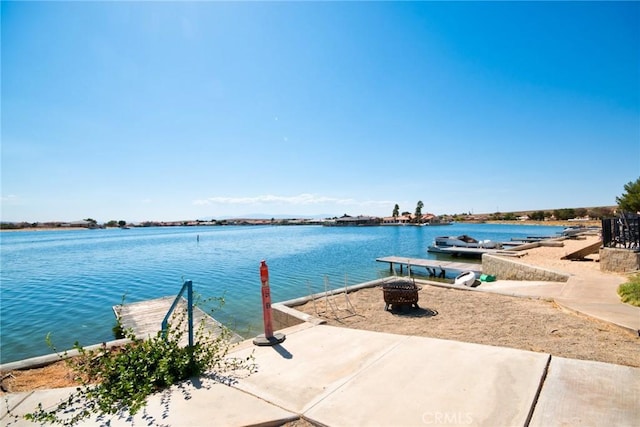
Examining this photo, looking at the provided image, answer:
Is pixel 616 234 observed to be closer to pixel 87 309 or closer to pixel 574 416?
pixel 574 416

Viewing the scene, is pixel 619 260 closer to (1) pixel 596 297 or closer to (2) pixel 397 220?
(1) pixel 596 297

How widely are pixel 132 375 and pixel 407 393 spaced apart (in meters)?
3.81

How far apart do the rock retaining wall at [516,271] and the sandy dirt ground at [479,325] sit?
490 centimetres

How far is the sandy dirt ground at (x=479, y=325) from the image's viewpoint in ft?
16.5

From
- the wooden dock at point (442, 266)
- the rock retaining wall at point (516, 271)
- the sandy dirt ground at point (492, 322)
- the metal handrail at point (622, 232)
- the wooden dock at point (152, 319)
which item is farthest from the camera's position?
the wooden dock at point (442, 266)

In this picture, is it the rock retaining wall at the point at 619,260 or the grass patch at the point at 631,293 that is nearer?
the grass patch at the point at 631,293

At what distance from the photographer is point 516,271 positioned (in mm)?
15094

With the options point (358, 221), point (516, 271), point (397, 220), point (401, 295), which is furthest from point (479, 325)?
point (358, 221)

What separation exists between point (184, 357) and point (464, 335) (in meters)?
5.39

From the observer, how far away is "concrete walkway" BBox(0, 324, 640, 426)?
322 centimetres

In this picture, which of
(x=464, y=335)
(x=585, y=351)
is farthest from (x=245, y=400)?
(x=585, y=351)

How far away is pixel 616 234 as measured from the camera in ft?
42.6

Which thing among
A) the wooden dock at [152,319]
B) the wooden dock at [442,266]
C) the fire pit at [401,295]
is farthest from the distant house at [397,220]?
the fire pit at [401,295]

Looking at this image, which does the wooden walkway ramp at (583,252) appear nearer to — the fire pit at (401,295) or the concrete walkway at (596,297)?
the concrete walkway at (596,297)
